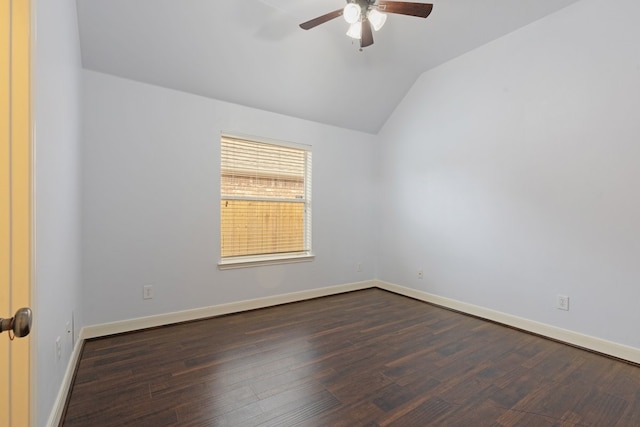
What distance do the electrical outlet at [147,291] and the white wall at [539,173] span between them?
318 cm

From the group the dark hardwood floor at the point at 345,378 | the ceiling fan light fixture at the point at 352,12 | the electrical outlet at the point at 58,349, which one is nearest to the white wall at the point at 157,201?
the dark hardwood floor at the point at 345,378

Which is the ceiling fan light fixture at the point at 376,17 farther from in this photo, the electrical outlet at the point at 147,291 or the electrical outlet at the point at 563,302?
the electrical outlet at the point at 147,291

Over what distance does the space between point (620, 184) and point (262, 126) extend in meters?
3.49

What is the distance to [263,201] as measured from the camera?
12.5 ft

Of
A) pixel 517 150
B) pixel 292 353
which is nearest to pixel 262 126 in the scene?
pixel 292 353

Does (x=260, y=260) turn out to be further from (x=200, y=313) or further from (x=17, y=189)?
(x=17, y=189)

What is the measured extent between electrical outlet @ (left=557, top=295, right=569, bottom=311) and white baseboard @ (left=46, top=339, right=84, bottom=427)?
150 inches

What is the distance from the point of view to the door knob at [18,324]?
81cm

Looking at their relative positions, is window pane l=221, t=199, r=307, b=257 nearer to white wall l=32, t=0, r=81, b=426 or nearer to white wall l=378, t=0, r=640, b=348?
white wall l=32, t=0, r=81, b=426

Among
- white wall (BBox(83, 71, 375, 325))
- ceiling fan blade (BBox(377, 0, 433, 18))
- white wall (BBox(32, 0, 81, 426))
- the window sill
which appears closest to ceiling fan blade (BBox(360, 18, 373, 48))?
ceiling fan blade (BBox(377, 0, 433, 18))

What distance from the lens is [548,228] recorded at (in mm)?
2891

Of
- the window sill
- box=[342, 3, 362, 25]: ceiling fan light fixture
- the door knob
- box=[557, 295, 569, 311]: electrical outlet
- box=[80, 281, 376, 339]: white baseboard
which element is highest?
box=[342, 3, 362, 25]: ceiling fan light fixture

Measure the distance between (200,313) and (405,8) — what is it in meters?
3.36

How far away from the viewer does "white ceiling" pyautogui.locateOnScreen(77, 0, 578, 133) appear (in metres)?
2.56
